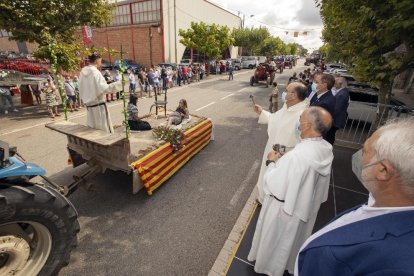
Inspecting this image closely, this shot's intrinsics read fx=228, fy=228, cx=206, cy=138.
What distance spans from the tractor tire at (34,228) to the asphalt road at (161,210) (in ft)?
1.66

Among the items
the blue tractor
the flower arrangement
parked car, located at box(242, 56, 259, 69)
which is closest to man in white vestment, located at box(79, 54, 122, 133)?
the flower arrangement

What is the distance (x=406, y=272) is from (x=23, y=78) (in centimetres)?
1479

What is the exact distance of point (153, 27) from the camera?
3150 centimetres

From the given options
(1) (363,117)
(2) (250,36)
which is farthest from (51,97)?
(2) (250,36)

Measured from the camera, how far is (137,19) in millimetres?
33500

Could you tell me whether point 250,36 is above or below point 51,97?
above

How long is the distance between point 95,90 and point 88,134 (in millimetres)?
992

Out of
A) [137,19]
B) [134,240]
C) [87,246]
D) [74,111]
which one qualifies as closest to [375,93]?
[134,240]

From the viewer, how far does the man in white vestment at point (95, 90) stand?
4.45 m

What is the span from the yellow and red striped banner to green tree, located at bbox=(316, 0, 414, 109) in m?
4.17

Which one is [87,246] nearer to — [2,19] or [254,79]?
[2,19]

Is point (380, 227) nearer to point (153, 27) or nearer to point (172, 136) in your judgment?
point (172, 136)

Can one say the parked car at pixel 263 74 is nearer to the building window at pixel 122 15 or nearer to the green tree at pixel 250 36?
the building window at pixel 122 15

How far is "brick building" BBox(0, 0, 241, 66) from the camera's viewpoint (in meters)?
31.0
